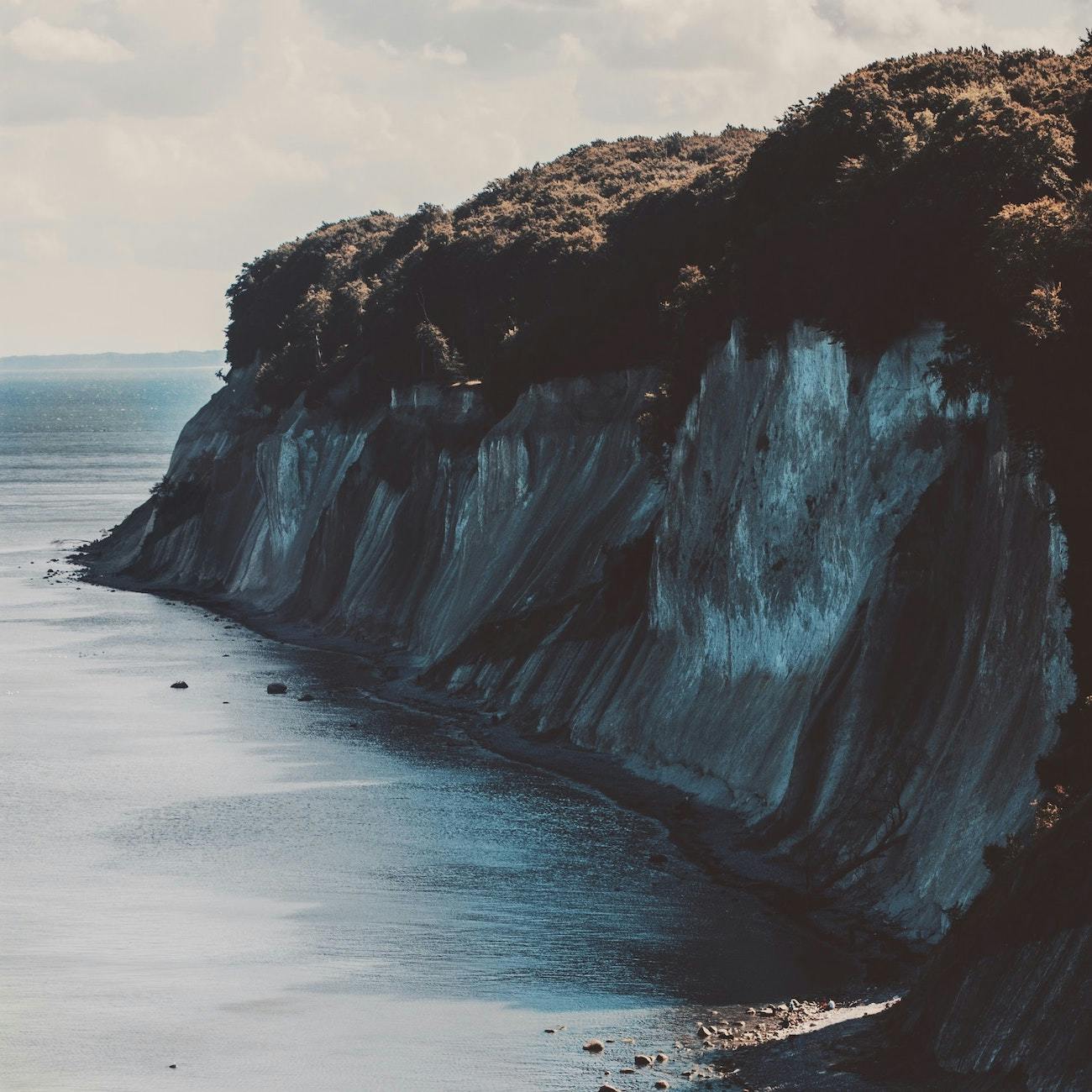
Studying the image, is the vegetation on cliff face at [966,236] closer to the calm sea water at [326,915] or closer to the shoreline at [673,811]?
the shoreline at [673,811]

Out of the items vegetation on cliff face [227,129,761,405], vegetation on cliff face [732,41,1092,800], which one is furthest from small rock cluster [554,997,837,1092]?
vegetation on cliff face [227,129,761,405]

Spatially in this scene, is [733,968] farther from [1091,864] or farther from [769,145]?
[769,145]

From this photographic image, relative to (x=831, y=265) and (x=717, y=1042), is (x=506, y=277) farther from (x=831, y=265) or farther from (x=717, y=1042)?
(x=717, y=1042)

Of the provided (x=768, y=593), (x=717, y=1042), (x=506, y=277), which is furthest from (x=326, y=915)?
(x=506, y=277)

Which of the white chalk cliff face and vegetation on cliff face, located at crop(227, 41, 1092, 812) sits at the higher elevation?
vegetation on cliff face, located at crop(227, 41, 1092, 812)

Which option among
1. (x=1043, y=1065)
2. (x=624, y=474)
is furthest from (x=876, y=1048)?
(x=624, y=474)

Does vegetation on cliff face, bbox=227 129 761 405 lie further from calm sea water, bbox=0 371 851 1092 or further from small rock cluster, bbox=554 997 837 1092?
small rock cluster, bbox=554 997 837 1092
